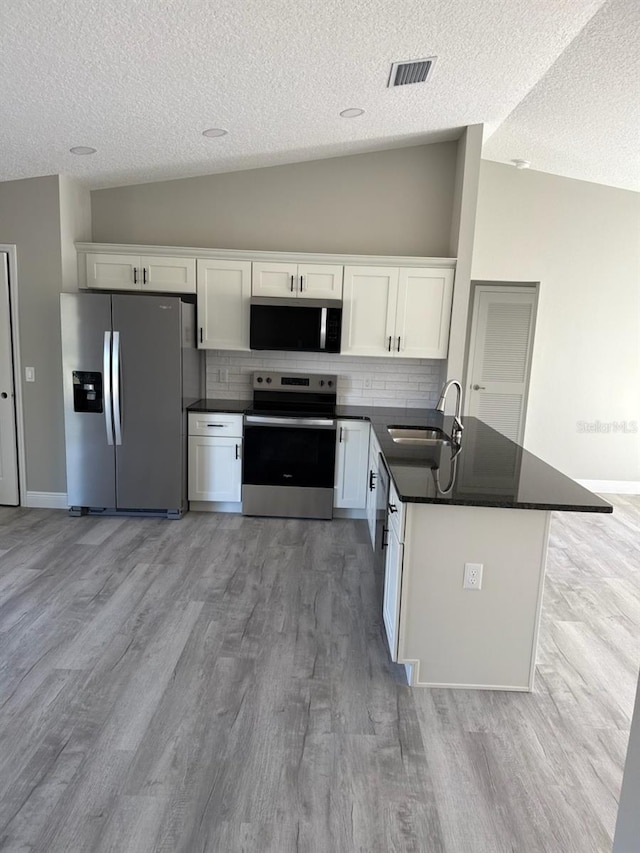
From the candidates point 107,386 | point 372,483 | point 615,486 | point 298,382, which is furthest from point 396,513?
point 615,486

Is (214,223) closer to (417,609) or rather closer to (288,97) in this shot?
(288,97)

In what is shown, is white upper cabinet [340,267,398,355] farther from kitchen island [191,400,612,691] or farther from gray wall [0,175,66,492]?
gray wall [0,175,66,492]

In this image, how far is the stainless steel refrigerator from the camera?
13.1 ft

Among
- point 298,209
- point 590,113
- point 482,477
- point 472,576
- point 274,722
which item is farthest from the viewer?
point 298,209

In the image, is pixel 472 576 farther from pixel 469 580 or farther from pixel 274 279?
pixel 274 279

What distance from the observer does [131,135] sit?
348cm

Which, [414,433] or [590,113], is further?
[414,433]

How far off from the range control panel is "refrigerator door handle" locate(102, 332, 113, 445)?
122cm

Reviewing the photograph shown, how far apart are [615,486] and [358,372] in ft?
9.98

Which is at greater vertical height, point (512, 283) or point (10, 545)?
point (512, 283)

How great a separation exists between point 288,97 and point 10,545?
3.37m

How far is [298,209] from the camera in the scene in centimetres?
457

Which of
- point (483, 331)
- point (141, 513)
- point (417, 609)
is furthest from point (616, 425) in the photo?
point (141, 513)

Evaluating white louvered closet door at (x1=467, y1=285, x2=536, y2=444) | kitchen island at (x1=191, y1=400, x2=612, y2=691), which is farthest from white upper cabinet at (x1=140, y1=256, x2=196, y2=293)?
white louvered closet door at (x1=467, y1=285, x2=536, y2=444)
